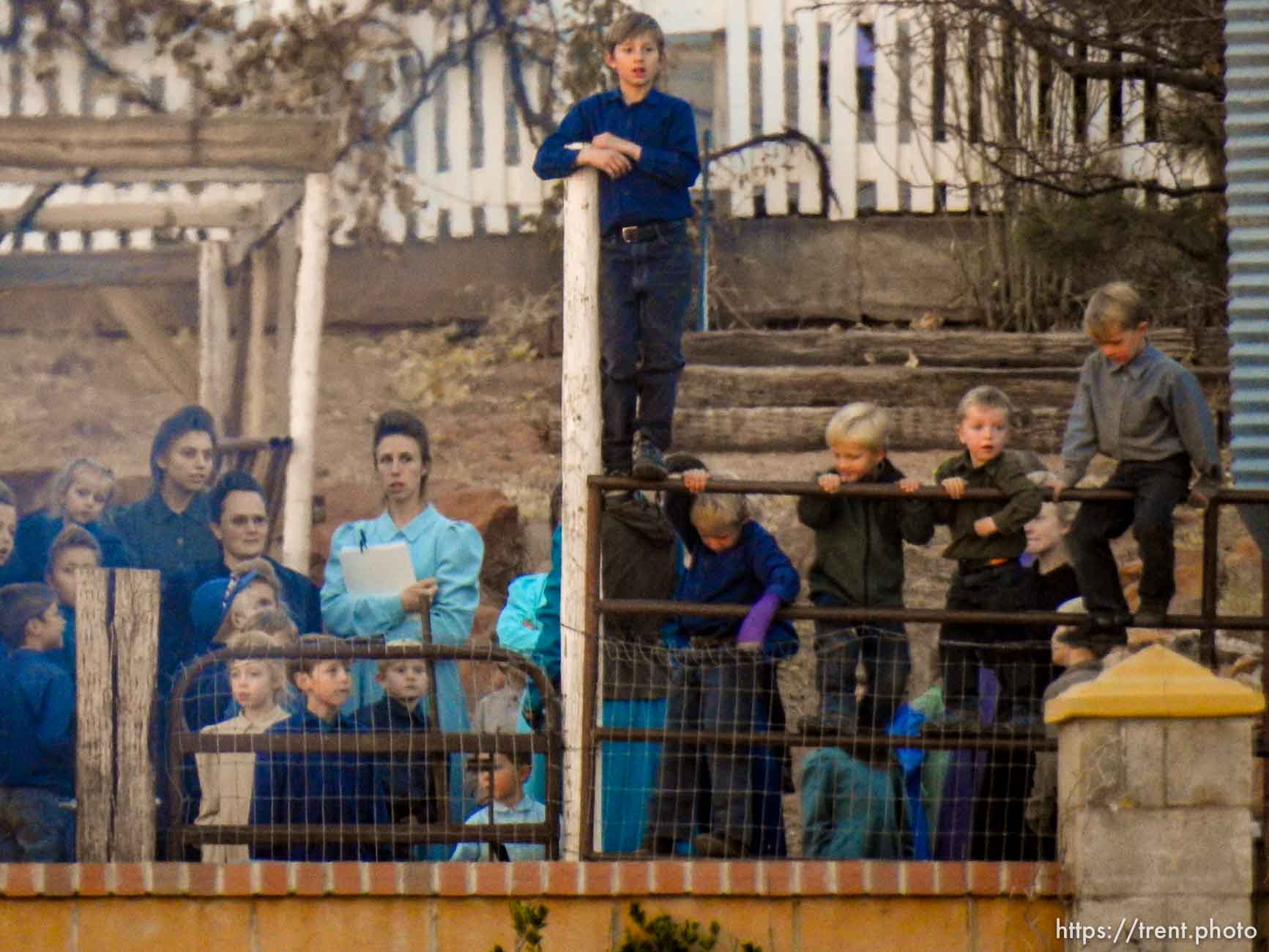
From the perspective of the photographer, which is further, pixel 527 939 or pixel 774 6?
pixel 774 6

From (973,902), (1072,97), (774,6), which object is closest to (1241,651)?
(973,902)

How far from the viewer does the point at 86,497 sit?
388 inches

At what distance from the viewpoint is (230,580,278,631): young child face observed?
8.62m

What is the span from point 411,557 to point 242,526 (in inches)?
31.4

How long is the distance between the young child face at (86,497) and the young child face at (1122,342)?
4169 mm

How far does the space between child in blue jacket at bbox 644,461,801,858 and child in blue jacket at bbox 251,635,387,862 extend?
882 millimetres

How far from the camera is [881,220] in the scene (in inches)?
534

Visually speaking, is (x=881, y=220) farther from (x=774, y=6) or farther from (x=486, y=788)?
(x=486, y=788)

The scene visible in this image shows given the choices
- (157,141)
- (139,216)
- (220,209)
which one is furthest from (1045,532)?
(139,216)

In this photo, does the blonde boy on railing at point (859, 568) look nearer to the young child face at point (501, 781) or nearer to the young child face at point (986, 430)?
the young child face at point (986, 430)

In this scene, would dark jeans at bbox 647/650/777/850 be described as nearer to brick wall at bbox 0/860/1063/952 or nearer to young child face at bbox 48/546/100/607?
brick wall at bbox 0/860/1063/952

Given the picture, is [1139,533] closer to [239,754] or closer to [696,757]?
[696,757]

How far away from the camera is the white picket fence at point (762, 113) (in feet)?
43.7

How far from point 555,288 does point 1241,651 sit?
531 centimetres
